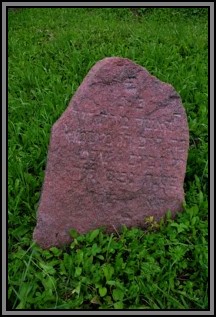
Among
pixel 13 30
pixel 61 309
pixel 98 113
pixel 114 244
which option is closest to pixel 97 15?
pixel 13 30

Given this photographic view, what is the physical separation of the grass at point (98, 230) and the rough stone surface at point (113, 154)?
4.9 inches

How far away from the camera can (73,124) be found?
8.29ft

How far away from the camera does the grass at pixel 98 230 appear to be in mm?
2365

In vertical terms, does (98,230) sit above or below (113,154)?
below

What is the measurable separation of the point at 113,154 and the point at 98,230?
448mm

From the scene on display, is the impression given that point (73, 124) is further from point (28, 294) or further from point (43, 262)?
point (28, 294)

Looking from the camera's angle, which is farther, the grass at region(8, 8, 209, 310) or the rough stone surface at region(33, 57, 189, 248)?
the rough stone surface at region(33, 57, 189, 248)

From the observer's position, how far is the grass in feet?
7.76

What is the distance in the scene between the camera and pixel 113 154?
2.60 meters

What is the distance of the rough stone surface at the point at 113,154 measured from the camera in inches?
99.2

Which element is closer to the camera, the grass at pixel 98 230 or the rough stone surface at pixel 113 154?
the grass at pixel 98 230

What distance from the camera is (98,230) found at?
2627mm

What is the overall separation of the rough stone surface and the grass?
0.41ft

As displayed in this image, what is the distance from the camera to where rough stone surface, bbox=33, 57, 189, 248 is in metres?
2.52
